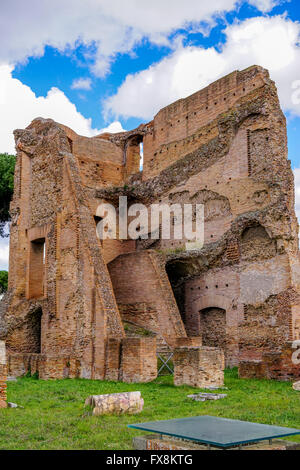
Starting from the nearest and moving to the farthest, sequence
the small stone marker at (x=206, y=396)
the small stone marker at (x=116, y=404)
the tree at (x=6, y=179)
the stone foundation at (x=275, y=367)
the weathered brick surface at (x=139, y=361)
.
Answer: the small stone marker at (x=116, y=404)
the small stone marker at (x=206, y=396)
the stone foundation at (x=275, y=367)
the weathered brick surface at (x=139, y=361)
the tree at (x=6, y=179)

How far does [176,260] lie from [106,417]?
9.97m

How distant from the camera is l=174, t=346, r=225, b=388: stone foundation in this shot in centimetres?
1117

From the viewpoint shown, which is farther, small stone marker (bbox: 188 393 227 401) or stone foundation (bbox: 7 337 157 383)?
stone foundation (bbox: 7 337 157 383)

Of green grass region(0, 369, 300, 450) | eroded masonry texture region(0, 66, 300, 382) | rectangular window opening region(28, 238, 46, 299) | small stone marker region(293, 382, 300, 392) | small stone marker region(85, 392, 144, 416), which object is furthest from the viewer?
rectangular window opening region(28, 238, 46, 299)

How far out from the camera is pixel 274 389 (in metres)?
10.4

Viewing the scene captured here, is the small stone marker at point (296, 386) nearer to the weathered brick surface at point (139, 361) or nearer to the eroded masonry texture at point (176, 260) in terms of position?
the eroded masonry texture at point (176, 260)

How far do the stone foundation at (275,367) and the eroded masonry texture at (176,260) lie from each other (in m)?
0.03

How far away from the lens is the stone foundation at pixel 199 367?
36.7 ft

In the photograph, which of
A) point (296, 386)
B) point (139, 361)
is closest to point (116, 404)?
point (296, 386)

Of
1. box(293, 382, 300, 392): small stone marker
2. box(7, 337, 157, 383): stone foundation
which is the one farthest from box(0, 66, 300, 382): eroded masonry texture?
box(293, 382, 300, 392): small stone marker

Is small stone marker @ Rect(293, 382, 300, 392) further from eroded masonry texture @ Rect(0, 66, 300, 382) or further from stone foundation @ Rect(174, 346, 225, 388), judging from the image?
stone foundation @ Rect(174, 346, 225, 388)

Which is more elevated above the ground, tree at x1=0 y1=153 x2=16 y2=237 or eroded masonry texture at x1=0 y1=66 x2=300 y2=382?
tree at x1=0 y1=153 x2=16 y2=237

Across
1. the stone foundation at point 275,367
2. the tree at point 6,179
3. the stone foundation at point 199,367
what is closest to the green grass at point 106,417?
the stone foundation at point 199,367

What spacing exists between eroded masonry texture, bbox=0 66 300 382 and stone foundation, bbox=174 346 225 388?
276 millimetres
